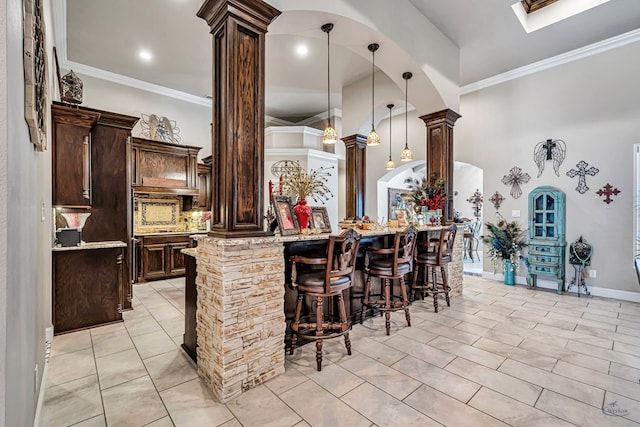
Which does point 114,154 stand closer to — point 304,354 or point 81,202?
point 81,202

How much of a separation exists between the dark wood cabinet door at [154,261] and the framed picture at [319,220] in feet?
12.3

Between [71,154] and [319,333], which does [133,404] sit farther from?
[71,154]

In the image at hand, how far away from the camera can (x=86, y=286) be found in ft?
11.0

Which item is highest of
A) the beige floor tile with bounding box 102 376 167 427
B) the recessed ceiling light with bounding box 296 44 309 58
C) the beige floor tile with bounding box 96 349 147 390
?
the recessed ceiling light with bounding box 296 44 309 58

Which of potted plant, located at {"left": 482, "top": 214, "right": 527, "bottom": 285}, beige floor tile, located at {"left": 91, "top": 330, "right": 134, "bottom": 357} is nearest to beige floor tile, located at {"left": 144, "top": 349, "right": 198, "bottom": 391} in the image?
beige floor tile, located at {"left": 91, "top": 330, "right": 134, "bottom": 357}

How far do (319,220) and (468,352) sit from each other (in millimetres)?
1918

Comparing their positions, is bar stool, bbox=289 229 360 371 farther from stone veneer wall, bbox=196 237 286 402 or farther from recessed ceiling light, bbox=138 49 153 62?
recessed ceiling light, bbox=138 49 153 62

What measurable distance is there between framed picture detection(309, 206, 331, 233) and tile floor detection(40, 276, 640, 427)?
1.16 metres

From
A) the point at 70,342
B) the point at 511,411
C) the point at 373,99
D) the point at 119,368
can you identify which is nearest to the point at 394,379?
the point at 511,411

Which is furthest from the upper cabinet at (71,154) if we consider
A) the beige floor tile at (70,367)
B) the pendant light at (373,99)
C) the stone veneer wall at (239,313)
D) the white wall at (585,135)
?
the white wall at (585,135)

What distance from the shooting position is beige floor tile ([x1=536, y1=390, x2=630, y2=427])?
1.82 m

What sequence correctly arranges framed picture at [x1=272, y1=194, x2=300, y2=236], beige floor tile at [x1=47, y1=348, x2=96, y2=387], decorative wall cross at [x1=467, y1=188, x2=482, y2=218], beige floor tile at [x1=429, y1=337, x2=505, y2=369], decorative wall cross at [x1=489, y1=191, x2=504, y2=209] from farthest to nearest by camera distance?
decorative wall cross at [x1=467, y1=188, x2=482, y2=218] → decorative wall cross at [x1=489, y1=191, x2=504, y2=209] → framed picture at [x1=272, y1=194, x2=300, y2=236] → beige floor tile at [x1=429, y1=337, x2=505, y2=369] → beige floor tile at [x1=47, y1=348, x2=96, y2=387]

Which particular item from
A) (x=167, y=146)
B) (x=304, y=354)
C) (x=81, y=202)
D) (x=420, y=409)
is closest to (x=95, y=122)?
(x=81, y=202)

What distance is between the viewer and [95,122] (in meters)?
3.55
